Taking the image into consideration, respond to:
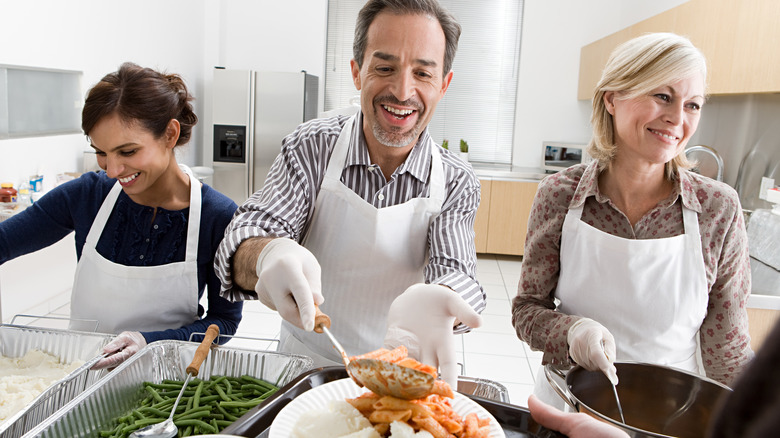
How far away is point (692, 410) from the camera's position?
3.32 feet

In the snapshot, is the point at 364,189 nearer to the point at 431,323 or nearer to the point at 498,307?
the point at 431,323

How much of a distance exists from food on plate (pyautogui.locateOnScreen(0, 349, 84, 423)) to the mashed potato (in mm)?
764

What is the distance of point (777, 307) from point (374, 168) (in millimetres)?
1502

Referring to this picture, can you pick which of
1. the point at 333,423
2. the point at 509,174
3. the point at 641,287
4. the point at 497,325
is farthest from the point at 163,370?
the point at 509,174

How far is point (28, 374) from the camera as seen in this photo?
1.32m

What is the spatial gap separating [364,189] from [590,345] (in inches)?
28.2

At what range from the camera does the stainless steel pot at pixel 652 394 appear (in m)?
1.00

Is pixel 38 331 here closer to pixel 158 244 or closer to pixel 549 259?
pixel 158 244

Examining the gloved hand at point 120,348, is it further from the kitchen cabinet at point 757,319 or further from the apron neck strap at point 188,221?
the kitchen cabinet at point 757,319

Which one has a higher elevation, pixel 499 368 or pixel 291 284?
pixel 291 284

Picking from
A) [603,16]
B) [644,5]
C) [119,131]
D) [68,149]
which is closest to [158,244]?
[119,131]

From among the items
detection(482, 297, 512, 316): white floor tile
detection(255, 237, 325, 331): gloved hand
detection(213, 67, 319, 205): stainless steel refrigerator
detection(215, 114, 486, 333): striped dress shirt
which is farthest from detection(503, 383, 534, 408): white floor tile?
detection(213, 67, 319, 205): stainless steel refrigerator

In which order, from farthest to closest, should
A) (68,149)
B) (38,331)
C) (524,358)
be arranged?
(68,149)
(524,358)
(38,331)

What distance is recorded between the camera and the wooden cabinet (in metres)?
5.74
